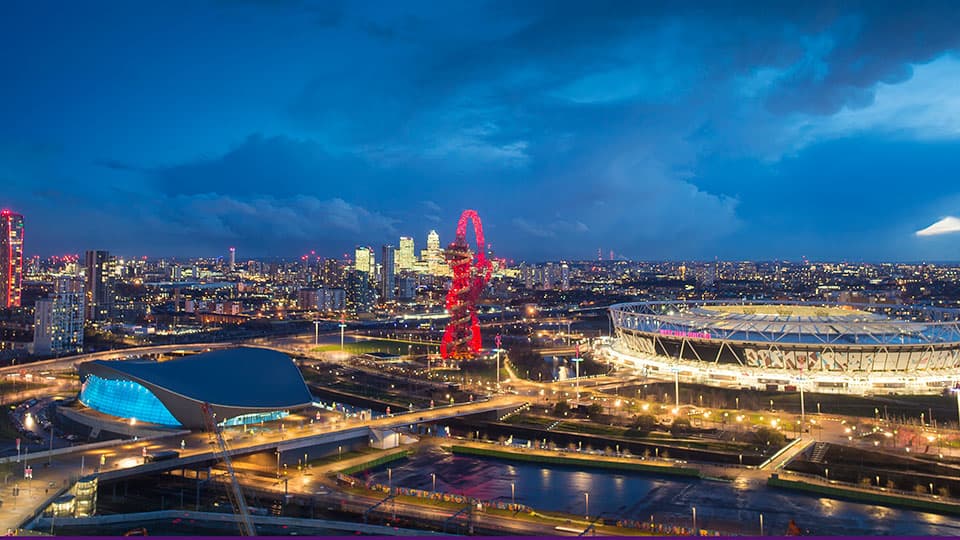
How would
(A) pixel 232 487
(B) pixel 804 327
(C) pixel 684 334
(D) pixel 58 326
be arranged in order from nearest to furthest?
1. (A) pixel 232 487
2. (B) pixel 804 327
3. (C) pixel 684 334
4. (D) pixel 58 326

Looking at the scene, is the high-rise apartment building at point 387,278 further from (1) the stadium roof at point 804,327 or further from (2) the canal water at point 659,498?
(2) the canal water at point 659,498

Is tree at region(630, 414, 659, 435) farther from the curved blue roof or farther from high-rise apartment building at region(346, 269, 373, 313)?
high-rise apartment building at region(346, 269, 373, 313)

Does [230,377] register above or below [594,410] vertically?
above

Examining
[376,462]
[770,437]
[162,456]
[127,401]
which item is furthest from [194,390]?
[770,437]

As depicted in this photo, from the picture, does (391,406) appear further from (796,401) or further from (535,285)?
(535,285)

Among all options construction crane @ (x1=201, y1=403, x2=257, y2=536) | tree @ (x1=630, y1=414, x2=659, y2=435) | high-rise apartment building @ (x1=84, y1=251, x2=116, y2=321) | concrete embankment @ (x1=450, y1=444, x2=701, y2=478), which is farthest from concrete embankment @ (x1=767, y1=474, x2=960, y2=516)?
high-rise apartment building @ (x1=84, y1=251, x2=116, y2=321)

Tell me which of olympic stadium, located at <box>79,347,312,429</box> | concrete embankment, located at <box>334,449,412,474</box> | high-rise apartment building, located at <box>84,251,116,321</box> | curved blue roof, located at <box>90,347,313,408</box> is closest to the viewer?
concrete embankment, located at <box>334,449,412,474</box>

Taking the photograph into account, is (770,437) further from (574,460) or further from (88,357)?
(88,357)

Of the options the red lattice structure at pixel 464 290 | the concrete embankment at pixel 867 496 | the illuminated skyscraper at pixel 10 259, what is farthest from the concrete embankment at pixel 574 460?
the illuminated skyscraper at pixel 10 259
